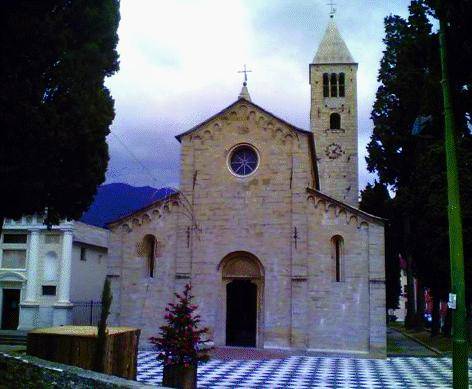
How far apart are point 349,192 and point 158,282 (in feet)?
71.0

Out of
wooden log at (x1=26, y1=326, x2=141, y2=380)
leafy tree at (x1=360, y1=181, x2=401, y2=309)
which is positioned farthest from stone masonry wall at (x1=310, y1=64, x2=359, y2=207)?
wooden log at (x1=26, y1=326, x2=141, y2=380)

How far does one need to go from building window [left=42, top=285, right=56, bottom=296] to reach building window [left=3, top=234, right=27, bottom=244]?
316 centimetres

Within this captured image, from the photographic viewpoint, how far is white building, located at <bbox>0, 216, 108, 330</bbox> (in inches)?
1176

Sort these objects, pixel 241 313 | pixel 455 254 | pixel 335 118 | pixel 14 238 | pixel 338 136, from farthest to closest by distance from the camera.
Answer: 1. pixel 335 118
2. pixel 338 136
3. pixel 14 238
4. pixel 241 313
5. pixel 455 254

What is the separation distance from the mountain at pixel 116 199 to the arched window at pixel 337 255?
25.5 ft

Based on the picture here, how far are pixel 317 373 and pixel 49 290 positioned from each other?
60.3ft

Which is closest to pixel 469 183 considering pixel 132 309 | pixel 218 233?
pixel 218 233

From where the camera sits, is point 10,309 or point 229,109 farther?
point 10,309

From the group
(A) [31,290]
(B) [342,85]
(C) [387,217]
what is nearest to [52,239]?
(A) [31,290]

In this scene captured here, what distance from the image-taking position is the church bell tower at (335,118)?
41781 mm

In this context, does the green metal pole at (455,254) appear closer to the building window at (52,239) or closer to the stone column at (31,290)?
the stone column at (31,290)

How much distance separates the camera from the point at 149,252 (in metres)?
25.0

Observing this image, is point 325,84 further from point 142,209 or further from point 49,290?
point 49,290

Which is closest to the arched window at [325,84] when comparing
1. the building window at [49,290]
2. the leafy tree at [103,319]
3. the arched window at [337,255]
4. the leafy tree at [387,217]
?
the leafy tree at [387,217]
